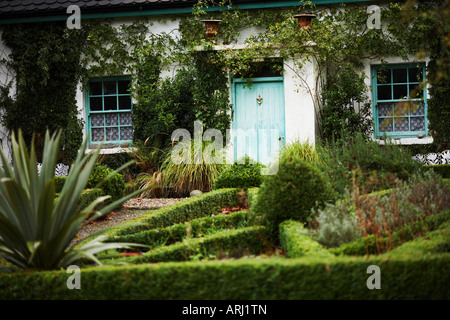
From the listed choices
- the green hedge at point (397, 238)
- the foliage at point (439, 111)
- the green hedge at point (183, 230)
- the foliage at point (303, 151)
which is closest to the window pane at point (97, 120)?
the foliage at point (303, 151)

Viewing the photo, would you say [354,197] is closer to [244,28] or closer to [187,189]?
[187,189]

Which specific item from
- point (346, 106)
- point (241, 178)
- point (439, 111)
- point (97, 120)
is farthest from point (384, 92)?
point (97, 120)

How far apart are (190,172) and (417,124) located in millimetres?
5215

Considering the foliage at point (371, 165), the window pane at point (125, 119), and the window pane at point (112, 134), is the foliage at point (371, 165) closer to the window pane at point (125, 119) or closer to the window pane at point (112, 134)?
the window pane at point (125, 119)

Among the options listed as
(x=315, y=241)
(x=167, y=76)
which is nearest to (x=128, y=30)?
(x=167, y=76)

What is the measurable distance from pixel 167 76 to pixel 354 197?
24.0 ft

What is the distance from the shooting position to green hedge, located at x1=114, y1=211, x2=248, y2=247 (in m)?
5.55

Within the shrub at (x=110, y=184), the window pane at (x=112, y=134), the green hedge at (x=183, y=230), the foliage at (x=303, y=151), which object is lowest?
the green hedge at (x=183, y=230)

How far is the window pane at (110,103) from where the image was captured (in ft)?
40.6

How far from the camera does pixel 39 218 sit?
13.3ft

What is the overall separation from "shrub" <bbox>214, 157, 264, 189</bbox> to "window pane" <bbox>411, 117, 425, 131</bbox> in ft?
14.7

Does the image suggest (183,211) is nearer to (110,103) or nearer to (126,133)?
(126,133)

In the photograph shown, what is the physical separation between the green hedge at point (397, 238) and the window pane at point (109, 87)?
29.9ft
